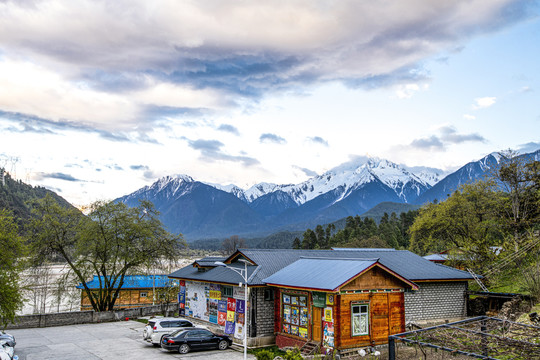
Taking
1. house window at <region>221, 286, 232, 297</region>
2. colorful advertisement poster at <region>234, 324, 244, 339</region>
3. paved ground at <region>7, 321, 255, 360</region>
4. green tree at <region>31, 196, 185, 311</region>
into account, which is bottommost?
paved ground at <region>7, 321, 255, 360</region>

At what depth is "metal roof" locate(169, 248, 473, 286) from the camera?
3344cm

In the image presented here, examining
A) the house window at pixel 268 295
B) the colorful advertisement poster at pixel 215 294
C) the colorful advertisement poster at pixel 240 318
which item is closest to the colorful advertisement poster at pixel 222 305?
the colorful advertisement poster at pixel 215 294

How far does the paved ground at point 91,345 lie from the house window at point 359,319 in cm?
697

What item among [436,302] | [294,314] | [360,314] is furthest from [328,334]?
A: [436,302]

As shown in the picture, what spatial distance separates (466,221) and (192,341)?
39.1m

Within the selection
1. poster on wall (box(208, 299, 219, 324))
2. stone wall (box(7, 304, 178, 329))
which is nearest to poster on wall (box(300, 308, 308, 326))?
poster on wall (box(208, 299, 219, 324))

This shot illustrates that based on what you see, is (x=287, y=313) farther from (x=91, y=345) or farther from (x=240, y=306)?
(x=91, y=345)

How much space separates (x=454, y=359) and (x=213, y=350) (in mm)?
15766

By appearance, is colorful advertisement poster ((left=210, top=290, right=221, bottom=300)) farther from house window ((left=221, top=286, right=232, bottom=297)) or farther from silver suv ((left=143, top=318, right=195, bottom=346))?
silver suv ((left=143, top=318, right=195, bottom=346))

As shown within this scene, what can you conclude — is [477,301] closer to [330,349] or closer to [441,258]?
[330,349]

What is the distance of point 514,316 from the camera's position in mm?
30438

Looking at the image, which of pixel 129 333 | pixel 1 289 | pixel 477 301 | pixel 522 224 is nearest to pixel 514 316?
→ pixel 477 301

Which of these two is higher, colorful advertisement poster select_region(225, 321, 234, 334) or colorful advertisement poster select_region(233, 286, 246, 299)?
colorful advertisement poster select_region(233, 286, 246, 299)

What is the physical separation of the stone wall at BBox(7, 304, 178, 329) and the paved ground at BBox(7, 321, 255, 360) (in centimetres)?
103
